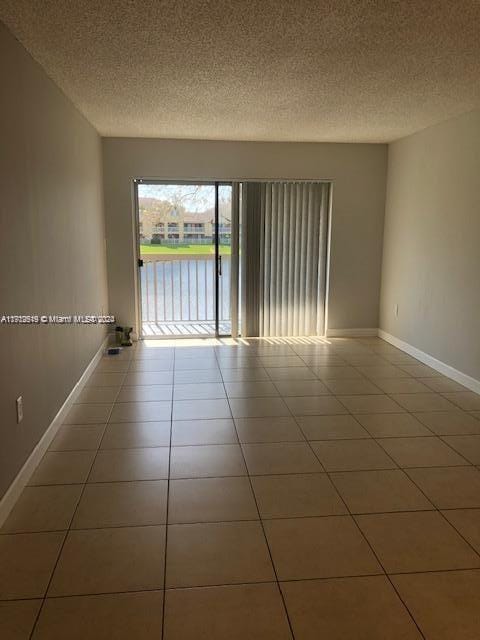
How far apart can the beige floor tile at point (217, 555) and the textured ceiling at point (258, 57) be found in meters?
2.35

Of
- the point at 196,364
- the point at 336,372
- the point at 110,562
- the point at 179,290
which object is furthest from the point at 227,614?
the point at 179,290

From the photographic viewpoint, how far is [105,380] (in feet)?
14.4

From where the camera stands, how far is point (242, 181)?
580 cm

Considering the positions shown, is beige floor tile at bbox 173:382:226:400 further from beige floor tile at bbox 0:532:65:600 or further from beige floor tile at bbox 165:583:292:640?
beige floor tile at bbox 165:583:292:640

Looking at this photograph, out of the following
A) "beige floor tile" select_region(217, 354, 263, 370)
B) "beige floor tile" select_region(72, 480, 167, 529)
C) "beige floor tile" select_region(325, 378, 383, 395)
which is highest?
"beige floor tile" select_region(217, 354, 263, 370)

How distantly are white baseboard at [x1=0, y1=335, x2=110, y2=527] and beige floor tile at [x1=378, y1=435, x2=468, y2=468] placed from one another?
204 cm

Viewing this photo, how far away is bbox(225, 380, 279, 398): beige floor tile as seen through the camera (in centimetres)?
400

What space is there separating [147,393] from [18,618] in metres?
2.39

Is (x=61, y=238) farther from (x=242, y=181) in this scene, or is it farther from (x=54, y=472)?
(x=242, y=181)

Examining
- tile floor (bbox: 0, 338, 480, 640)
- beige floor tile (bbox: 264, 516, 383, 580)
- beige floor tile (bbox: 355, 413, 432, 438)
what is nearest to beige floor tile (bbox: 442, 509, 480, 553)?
tile floor (bbox: 0, 338, 480, 640)

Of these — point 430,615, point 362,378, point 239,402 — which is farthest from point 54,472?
point 362,378

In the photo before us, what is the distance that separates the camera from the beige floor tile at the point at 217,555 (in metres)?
1.92

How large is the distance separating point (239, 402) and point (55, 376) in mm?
1363

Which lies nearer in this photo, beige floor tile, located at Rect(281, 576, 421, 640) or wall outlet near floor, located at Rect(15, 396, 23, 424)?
beige floor tile, located at Rect(281, 576, 421, 640)
